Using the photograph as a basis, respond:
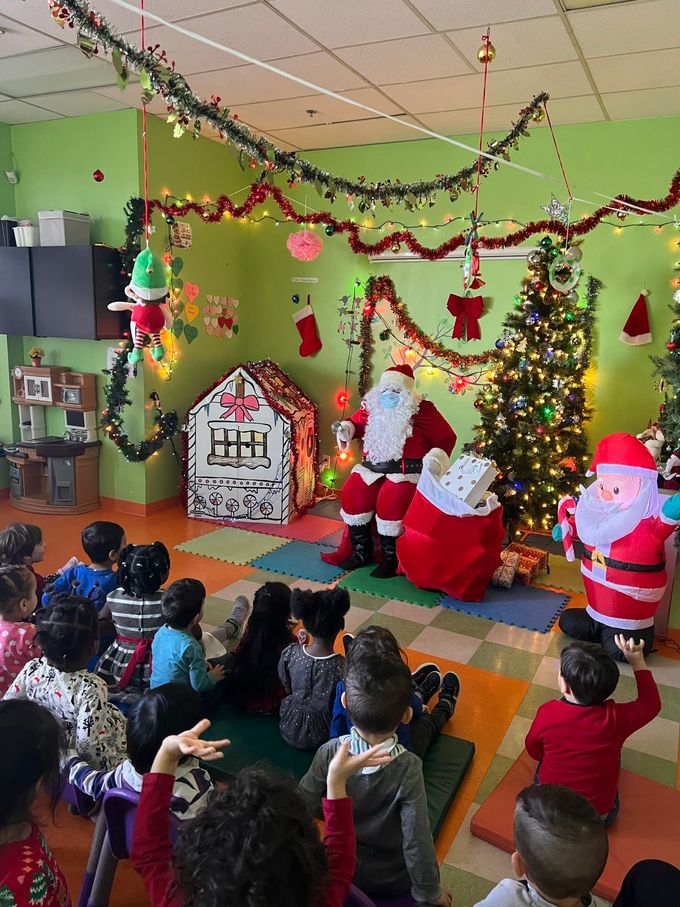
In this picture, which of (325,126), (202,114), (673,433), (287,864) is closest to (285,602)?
(287,864)

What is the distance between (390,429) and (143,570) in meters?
2.41

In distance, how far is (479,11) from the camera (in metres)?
3.21

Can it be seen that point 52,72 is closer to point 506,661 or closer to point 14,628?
point 14,628

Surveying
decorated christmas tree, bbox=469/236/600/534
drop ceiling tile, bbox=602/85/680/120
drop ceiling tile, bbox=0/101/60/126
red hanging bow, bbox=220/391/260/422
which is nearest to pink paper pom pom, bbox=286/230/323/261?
red hanging bow, bbox=220/391/260/422

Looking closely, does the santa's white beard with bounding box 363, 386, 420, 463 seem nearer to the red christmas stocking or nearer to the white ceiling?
the red christmas stocking

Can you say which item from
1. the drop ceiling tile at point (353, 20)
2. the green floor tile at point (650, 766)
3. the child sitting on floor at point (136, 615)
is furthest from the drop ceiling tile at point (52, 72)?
the green floor tile at point (650, 766)

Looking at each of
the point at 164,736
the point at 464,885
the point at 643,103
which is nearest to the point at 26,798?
A: the point at 164,736

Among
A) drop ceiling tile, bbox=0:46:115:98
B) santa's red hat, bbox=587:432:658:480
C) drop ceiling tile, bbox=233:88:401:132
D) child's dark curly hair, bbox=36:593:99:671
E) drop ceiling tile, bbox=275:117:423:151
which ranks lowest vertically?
child's dark curly hair, bbox=36:593:99:671

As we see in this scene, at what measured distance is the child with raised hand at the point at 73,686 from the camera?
2062 millimetres

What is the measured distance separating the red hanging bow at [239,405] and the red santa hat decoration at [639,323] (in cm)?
301

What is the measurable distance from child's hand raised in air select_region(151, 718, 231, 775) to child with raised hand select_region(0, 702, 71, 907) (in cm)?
25

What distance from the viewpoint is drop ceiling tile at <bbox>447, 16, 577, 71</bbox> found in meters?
3.34

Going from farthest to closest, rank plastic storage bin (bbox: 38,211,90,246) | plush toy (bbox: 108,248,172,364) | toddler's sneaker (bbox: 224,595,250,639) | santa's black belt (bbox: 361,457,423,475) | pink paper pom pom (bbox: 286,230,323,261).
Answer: pink paper pom pom (bbox: 286,230,323,261) < plastic storage bin (bbox: 38,211,90,246) < santa's black belt (bbox: 361,457,423,475) < toddler's sneaker (bbox: 224,595,250,639) < plush toy (bbox: 108,248,172,364)

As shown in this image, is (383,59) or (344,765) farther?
(383,59)
